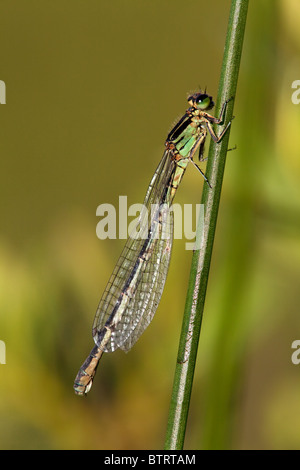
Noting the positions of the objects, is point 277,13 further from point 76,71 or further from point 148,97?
point 76,71

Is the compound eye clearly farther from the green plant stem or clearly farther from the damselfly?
the green plant stem
